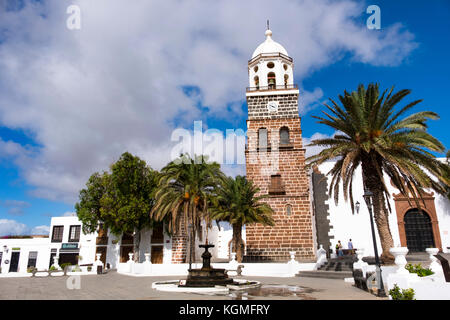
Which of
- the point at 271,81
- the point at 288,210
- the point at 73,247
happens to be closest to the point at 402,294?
the point at 288,210

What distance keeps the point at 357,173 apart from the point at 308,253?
7.23 m

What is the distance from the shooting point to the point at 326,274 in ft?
51.3

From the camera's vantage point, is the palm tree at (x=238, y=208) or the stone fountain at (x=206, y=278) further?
the palm tree at (x=238, y=208)

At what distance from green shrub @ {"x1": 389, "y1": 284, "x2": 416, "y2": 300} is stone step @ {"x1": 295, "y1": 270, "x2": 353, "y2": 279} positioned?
7387mm

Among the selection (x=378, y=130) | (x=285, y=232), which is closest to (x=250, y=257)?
(x=285, y=232)

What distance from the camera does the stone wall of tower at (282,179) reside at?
22597 millimetres

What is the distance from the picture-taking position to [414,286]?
7387 mm

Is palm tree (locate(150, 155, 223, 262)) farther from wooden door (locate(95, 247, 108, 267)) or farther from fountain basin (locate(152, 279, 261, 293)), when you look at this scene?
wooden door (locate(95, 247, 108, 267))

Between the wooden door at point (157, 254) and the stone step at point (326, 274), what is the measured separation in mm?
14745

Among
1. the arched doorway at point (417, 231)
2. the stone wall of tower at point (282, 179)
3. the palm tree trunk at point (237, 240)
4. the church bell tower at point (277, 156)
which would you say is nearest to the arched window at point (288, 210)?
the church bell tower at point (277, 156)

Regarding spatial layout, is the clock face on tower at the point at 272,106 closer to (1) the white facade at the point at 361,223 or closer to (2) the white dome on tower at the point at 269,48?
(2) the white dome on tower at the point at 269,48

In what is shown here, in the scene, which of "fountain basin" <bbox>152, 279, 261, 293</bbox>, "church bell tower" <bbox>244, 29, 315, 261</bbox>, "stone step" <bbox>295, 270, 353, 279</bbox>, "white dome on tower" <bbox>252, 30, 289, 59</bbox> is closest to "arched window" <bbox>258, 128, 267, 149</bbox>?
"church bell tower" <bbox>244, 29, 315, 261</bbox>

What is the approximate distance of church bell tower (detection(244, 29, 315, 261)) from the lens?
22.7 meters

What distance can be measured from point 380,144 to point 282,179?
37.7 ft
